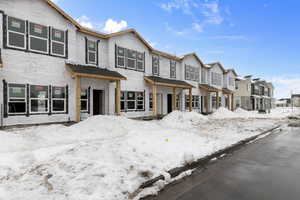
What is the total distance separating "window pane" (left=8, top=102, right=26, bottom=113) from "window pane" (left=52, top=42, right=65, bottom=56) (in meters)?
4.02

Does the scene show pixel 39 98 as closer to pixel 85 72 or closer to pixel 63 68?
pixel 63 68

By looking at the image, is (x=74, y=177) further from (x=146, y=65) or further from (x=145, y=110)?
(x=146, y=65)

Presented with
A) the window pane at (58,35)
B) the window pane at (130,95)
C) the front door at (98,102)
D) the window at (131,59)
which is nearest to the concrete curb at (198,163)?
the window pane at (130,95)

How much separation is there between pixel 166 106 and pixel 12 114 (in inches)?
576

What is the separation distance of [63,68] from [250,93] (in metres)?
42.1

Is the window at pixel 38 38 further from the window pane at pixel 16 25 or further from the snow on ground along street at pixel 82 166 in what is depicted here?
the snow on ground along street at pixel 82 166

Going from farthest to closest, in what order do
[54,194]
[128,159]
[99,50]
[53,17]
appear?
[99,50] → [53,17] → [128,159] → [54,194]

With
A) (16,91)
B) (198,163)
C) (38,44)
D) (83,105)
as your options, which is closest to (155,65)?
(83,105)

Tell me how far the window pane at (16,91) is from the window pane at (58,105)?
1.86 metres

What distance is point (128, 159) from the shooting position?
5.07 m

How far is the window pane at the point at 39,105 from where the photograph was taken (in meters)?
11.4

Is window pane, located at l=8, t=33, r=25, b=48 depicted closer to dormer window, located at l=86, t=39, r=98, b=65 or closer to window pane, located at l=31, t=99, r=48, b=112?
window pane, located at l=31, t=99, r=48, b=112

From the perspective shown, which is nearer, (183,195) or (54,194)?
(54,194)

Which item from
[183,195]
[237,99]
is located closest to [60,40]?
[183,195]
